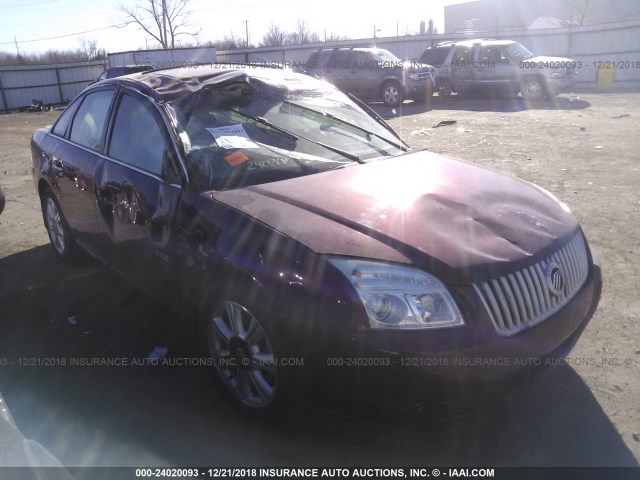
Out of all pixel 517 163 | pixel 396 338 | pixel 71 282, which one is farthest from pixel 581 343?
pixel 517 163

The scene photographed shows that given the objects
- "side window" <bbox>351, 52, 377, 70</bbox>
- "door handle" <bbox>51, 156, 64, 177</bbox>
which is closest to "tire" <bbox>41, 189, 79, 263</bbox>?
"door handle" <bbox>51, 156, 64, 177</bbox>

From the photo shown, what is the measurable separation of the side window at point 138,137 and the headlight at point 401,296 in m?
1.56

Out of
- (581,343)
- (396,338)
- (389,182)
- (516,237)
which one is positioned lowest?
(581,343)

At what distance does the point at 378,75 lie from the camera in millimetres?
16828

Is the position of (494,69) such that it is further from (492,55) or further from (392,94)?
(392,94)

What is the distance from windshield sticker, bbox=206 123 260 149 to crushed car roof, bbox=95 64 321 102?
39 cm

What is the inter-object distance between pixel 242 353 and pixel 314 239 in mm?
735

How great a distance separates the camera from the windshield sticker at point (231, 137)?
10.6ft

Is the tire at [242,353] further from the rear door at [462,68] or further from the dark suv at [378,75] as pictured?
the rear door at [462,68]

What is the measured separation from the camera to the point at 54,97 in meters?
27.3

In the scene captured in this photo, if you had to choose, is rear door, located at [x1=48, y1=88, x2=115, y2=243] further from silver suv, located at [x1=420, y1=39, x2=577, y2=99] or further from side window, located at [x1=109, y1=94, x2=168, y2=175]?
silver suv, located at [x1=420, y1=39, x2=577, y2=99]

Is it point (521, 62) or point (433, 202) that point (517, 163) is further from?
point (521, 62)

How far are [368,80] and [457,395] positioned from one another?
626 inches

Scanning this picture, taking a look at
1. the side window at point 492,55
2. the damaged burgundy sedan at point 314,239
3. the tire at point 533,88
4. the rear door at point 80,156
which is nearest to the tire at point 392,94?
the side window at point 492,55
